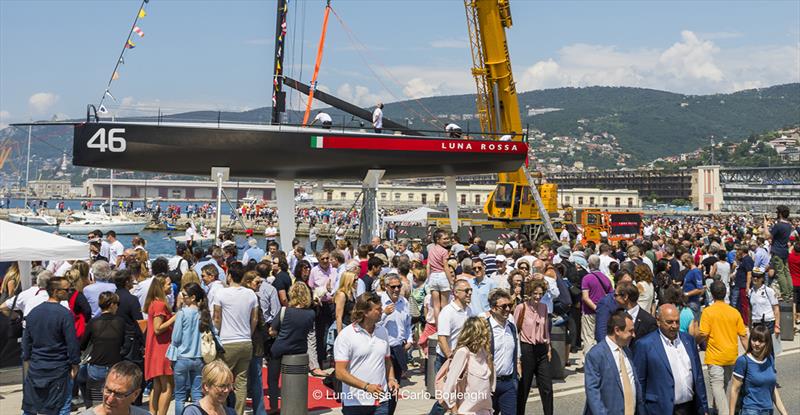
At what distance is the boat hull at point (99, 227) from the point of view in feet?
223

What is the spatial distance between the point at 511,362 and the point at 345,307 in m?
2.56

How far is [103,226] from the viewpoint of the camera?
2749 inches

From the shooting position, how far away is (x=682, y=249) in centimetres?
1518

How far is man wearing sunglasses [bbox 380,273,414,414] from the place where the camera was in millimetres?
8516

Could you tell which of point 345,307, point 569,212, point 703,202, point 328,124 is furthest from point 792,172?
point 345,307

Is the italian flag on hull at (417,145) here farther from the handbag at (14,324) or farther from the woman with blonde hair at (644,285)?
the woman with blonde hair at (644,285)

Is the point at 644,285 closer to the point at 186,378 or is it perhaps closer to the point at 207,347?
the point at 207,347

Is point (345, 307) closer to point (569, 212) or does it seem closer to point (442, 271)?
point (442, 271)

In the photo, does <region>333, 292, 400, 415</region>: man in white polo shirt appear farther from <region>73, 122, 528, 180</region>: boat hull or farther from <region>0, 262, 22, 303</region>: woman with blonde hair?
<region>73, 122, 528, 180</region>: boat hull

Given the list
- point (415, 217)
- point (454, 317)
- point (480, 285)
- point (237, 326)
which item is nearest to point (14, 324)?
point (237, 326)

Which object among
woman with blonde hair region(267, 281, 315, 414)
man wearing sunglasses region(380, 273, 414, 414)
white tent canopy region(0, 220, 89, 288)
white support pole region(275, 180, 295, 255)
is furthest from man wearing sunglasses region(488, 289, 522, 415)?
white support pole region(275, 180, 295, 255)

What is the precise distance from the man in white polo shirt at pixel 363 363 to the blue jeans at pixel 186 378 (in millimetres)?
1887

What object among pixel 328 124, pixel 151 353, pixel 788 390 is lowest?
pixel 788 390

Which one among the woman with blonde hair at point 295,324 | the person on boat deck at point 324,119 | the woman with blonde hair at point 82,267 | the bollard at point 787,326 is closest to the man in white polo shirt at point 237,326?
the woman with blonde hair at point 295,324
